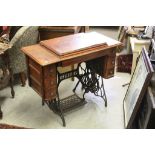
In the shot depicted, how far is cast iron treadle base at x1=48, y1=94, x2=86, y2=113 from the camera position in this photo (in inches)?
94.9

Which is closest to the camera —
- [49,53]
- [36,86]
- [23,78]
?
[49,53]

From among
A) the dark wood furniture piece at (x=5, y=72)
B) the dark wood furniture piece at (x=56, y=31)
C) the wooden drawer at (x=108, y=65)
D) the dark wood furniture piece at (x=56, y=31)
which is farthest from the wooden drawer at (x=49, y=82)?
the dark wood furniture piece at (x=56, y=31)

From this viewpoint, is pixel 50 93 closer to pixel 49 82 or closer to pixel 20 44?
pixel 49 82

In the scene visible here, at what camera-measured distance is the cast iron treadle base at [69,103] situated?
94.9 inches

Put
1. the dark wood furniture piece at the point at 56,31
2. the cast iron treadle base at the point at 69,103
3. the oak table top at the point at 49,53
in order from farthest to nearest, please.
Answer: the dark wood furniture piece at the point at 56,31
the cast iron treadle base at the point at 69,103
the oak table top at the point at 49,53

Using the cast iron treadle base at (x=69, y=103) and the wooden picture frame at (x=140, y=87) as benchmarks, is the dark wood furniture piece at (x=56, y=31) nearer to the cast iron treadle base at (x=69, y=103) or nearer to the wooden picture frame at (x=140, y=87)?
the cast iron treadle base at (x=69, y=103)

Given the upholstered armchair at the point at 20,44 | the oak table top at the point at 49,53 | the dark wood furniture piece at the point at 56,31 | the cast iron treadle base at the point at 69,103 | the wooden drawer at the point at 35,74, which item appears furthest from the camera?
the dark wood furniture piece at the point at 56,31

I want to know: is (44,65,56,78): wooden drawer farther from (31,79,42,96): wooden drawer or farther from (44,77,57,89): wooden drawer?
(31,79,42,96): wooden drawer

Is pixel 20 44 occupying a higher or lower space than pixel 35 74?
higher

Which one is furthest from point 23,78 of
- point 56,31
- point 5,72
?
point 56,31

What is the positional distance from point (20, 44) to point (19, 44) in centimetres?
1

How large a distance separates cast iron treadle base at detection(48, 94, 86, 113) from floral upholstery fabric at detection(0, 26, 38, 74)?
630 millimetres

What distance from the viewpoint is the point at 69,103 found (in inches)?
101

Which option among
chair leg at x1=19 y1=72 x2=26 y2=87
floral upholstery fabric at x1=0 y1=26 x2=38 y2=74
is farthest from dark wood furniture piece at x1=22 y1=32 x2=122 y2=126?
chair leg at x1=19 y1=72 x2=26 y2=87
